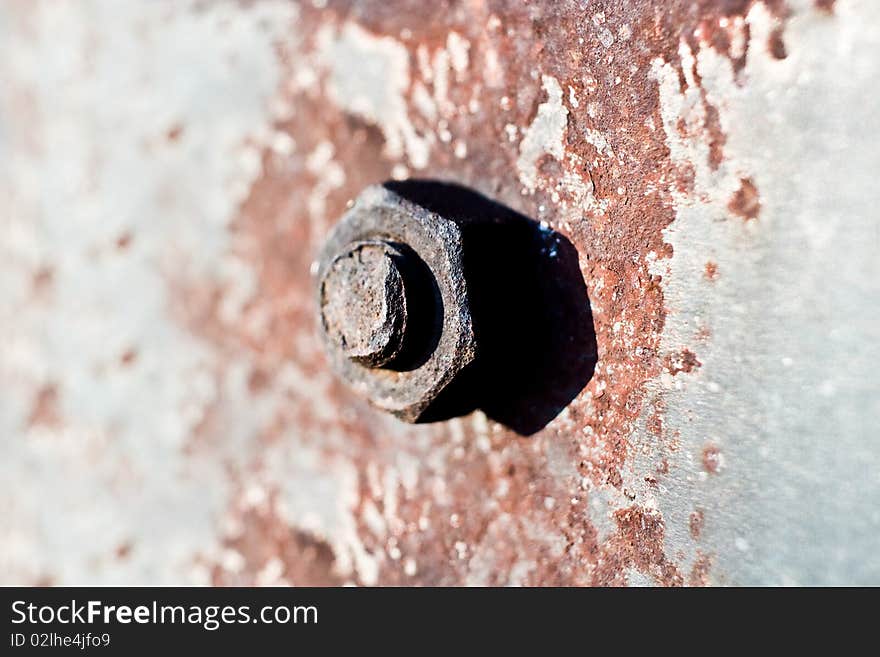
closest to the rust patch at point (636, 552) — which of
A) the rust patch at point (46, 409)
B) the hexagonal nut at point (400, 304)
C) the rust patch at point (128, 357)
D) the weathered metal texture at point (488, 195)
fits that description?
the weathered metal texture at point (488, 195)

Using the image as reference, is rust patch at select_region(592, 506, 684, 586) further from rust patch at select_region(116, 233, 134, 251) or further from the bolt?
rust patch at select_region(116, 233, 134, 251)

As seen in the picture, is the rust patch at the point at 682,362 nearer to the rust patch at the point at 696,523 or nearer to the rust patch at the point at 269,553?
the rust patch at the point at 696,523

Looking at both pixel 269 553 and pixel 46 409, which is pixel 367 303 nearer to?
pixel 269 553

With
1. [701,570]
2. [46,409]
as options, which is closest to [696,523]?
[701,570]

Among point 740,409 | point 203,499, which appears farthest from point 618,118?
point 203,499

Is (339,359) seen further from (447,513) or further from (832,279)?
(832,279)
